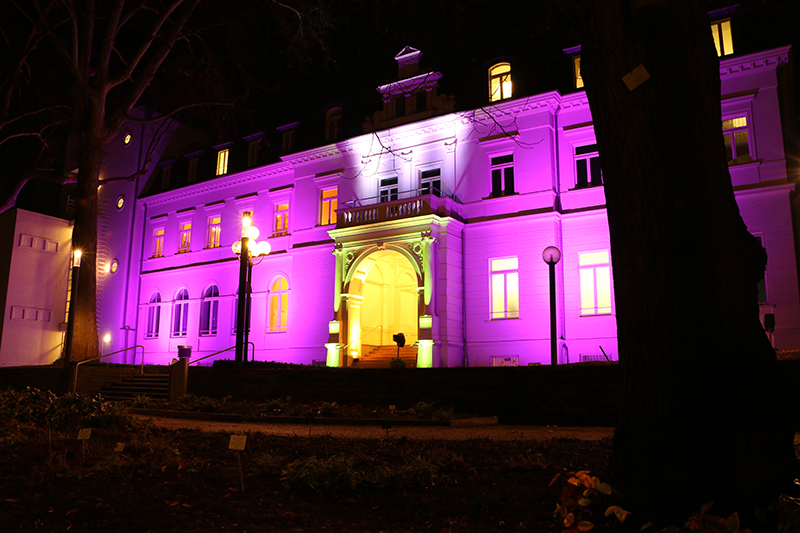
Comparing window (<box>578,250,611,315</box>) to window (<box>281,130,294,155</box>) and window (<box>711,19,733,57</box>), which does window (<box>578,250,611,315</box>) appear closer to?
window (<box>711,19,733,57</box>)

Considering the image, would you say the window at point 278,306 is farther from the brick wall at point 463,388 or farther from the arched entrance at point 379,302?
the brick wall at point 463,388

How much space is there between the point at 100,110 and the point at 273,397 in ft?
46.7

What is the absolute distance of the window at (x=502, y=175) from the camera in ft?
80.0

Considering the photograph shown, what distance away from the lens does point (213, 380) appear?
53.0 feet

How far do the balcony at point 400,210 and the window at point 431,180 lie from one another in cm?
57

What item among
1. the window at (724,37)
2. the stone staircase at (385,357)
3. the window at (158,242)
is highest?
the window at (724,37)

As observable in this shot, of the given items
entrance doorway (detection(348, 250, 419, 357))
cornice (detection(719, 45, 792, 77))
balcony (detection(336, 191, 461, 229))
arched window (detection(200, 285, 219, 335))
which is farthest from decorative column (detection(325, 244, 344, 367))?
cornice (detection(719, 45, 792, 77))

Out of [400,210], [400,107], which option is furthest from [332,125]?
[400,210]

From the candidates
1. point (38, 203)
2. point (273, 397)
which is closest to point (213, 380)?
point (273, 397)

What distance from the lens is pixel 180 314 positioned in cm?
3325

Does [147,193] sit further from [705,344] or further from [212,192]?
[705,344]

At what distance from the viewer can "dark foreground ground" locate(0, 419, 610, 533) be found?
13.8ft

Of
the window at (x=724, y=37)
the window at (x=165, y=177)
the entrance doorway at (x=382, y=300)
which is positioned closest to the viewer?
the window at (x=724, y=37)

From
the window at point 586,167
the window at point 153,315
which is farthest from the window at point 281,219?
the window at point 586,167
